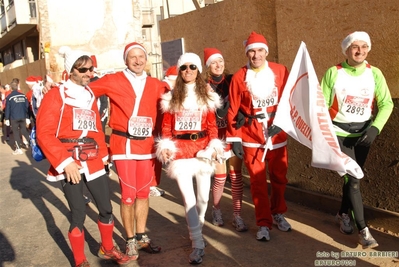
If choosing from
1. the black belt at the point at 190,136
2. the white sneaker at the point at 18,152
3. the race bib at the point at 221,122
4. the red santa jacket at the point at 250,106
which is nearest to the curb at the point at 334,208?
the red santa jacket at the point at 250,106

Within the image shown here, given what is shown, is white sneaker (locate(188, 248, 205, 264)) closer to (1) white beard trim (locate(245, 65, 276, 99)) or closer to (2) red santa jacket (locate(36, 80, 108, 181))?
(2) red santa jacket (locate(36, 80, 108, 181))

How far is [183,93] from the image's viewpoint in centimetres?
404

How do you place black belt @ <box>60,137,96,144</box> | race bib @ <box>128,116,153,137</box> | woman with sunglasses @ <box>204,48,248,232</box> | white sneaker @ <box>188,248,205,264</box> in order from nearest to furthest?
black belt @ <box>60,137,96,144</box>
white sneaker @ <box>188,248,205,264</box>
race bib @ <box>128,116,153,137</box>
woman with sunglasses @ <box>204,48,248,232</box>

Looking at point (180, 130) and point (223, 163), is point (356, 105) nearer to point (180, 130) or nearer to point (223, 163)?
point (223, 163)

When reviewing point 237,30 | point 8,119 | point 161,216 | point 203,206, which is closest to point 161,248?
point 203,206

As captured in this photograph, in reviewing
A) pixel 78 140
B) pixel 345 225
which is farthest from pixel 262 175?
pixel 78 140

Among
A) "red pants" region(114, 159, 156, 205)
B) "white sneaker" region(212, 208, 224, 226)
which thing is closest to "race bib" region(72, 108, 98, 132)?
"red pants" region(114, 159, 156, 205)

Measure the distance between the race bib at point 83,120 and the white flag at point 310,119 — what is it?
178cm

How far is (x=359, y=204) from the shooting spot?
417cm

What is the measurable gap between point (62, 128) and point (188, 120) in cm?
115

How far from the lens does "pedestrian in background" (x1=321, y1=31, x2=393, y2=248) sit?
3998 mm

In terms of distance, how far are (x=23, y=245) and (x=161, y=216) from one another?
1.66 meters

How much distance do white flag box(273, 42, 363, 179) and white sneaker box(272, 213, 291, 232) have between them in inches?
39.4

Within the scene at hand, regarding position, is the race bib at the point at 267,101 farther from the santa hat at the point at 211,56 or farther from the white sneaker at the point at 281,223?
the white sneaker at the point at 281,223
